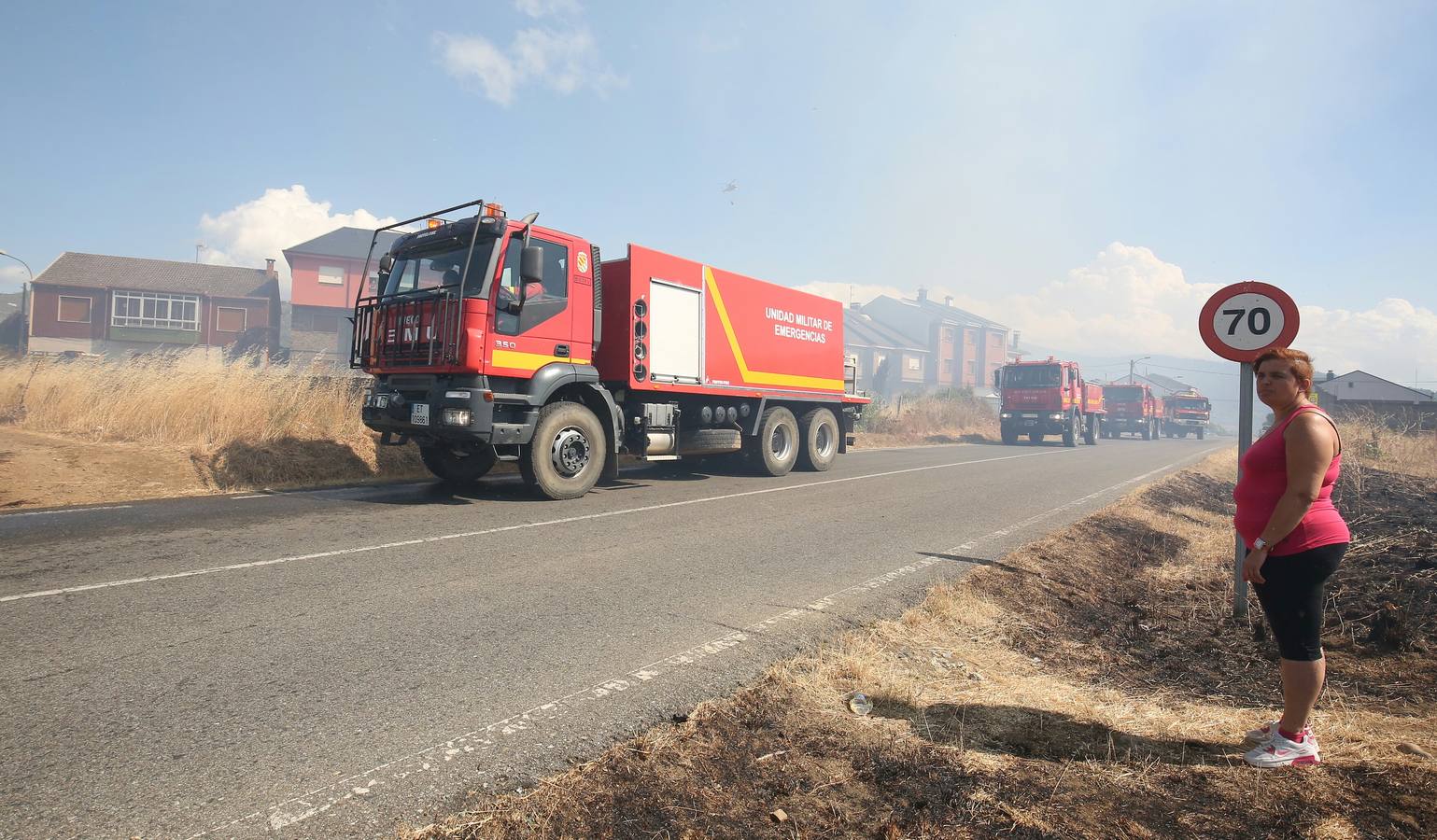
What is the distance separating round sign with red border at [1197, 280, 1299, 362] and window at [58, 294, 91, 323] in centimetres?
6323

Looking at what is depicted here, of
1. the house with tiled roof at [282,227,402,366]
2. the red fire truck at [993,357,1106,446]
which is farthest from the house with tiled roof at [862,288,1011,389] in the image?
the house with tiled roof at [282,227,402,366]

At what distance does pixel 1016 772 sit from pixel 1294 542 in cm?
144

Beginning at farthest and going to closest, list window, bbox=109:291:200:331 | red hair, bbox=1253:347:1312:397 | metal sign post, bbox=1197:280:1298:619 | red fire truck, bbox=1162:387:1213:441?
window, bbox=109:291:200:331 → red fire truck, bbox=1162:387:1213:441 → metal sign post, bbox=1197:280:1298:619 → red hair, bbox=1253:347:1312:397

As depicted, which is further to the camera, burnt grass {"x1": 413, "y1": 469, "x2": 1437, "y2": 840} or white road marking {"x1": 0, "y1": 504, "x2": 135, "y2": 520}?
white road marking {"x1": 0, "y1": 504, "x2": 135, "y2": 520}

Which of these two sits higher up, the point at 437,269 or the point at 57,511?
the point at 437,269

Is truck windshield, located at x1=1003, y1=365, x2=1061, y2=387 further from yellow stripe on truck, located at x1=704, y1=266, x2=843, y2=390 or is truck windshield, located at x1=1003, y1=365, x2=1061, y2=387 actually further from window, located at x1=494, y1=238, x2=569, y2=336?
window, located at x1=494, y1=238, x2=569, y2=336

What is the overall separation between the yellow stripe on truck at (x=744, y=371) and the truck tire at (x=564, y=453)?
10.4 ft

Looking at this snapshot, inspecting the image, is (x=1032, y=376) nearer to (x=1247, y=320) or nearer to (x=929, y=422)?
(x=929, y=422)

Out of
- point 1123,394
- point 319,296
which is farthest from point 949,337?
point 319,296

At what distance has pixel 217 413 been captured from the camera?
35.8 ft

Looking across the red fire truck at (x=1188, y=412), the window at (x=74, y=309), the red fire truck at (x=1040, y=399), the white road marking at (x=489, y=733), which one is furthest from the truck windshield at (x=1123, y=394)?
the window at (x=74, y=309)

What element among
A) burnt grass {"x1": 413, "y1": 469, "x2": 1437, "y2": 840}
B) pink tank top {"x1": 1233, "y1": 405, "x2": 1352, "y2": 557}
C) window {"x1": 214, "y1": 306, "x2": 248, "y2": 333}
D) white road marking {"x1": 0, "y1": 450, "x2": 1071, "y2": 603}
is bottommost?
burnt grass {"x1": 413, "y1": 469, "x2": 1437, "y2": 840}

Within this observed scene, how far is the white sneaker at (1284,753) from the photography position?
271 centimetres

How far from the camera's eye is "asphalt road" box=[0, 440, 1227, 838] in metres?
2.50
